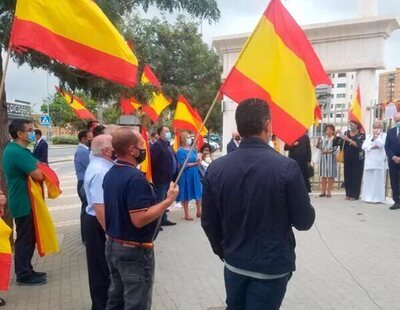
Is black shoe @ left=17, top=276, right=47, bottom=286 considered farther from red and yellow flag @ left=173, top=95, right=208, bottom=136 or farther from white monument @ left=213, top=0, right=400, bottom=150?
white monument @ left=213, top=0, right=400, bottom=150

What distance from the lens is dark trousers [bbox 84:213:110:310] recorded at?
4.06 meters

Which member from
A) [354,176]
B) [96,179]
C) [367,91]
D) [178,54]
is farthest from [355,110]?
[178,54]

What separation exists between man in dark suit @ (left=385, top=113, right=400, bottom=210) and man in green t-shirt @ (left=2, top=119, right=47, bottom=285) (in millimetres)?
7390

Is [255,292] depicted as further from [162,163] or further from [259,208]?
[162,163]

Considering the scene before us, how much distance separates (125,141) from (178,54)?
64.1 ft

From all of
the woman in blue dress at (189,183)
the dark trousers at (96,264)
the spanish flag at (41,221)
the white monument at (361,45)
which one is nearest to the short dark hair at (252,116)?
the dark trousers at (96,264)

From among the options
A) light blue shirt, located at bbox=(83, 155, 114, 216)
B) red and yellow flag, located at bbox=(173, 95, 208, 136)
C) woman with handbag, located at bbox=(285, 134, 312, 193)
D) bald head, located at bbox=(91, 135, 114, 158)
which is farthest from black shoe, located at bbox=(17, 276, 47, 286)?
woman with handbag, located at bbox=(285, 134, 312, 193)

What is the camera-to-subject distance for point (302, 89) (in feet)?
12.8

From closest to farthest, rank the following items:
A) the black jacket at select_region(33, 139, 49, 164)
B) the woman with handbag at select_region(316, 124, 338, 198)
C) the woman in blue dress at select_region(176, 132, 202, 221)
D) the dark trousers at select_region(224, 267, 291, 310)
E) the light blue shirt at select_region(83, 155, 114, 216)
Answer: the dark trousers at select_region(224, 267, 291, 310) → the light blue shirt at select_region(83, 155, 114, 216) → the woman in blue dress at select_region(176, 132, 202, 221) → the black jacket at select_region(33, 139, 49, 164) → the woman with handbag at select_region(316, 124, 338, 198)

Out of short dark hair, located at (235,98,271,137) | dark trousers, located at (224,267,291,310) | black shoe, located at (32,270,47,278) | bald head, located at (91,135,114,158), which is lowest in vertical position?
black shoe, located at (32,270,47,278)

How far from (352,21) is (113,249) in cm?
1112

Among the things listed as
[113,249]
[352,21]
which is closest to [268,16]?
[113,249]

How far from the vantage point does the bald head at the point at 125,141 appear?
3197 millimetres

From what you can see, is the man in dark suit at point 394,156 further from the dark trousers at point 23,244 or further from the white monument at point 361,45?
the dark trousers at point 23,244
